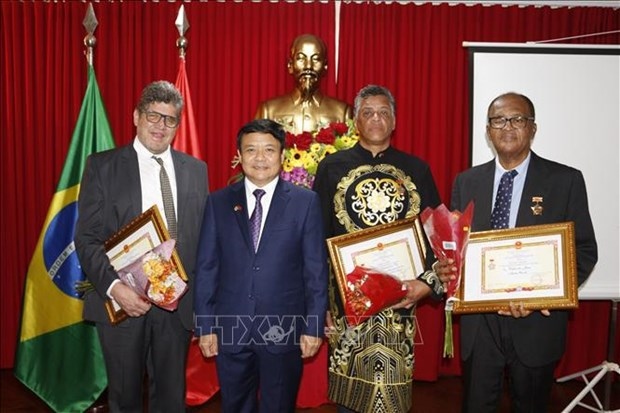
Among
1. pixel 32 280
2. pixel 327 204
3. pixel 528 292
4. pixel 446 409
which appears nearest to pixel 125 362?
pixel 327 204

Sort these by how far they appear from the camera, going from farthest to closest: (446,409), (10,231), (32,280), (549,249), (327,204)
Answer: (10,231) → (446,409) → (32,280) → (327,204) → (549,249)

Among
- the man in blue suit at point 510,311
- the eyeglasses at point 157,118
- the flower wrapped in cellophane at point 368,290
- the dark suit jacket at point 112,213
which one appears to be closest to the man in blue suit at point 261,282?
the flower wrapped in cellophane at point 368,290

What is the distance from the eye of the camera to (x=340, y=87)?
3941 mm

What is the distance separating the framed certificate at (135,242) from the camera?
2.01m

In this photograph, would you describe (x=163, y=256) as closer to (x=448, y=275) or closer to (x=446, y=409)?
(x=448, y=275)

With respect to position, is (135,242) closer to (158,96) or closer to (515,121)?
(158,96)

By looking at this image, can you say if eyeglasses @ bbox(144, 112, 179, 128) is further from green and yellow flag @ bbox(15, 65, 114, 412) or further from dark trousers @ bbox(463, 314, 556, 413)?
dark trousers @ bbox(463, 314, 556, 413)

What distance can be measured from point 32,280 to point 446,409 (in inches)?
107

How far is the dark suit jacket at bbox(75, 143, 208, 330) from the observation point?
2145 millimetres

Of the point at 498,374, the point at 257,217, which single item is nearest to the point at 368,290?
the point at 257,217

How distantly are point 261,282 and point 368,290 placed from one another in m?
0.43

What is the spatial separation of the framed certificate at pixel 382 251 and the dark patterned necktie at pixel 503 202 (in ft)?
1.05

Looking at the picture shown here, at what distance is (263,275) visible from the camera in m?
1.98

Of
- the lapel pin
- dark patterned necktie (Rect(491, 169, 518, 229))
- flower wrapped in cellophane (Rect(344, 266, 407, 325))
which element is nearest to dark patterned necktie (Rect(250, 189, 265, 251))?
flower wrapped in cellophane (Rect(344, 266, 407, 325))
